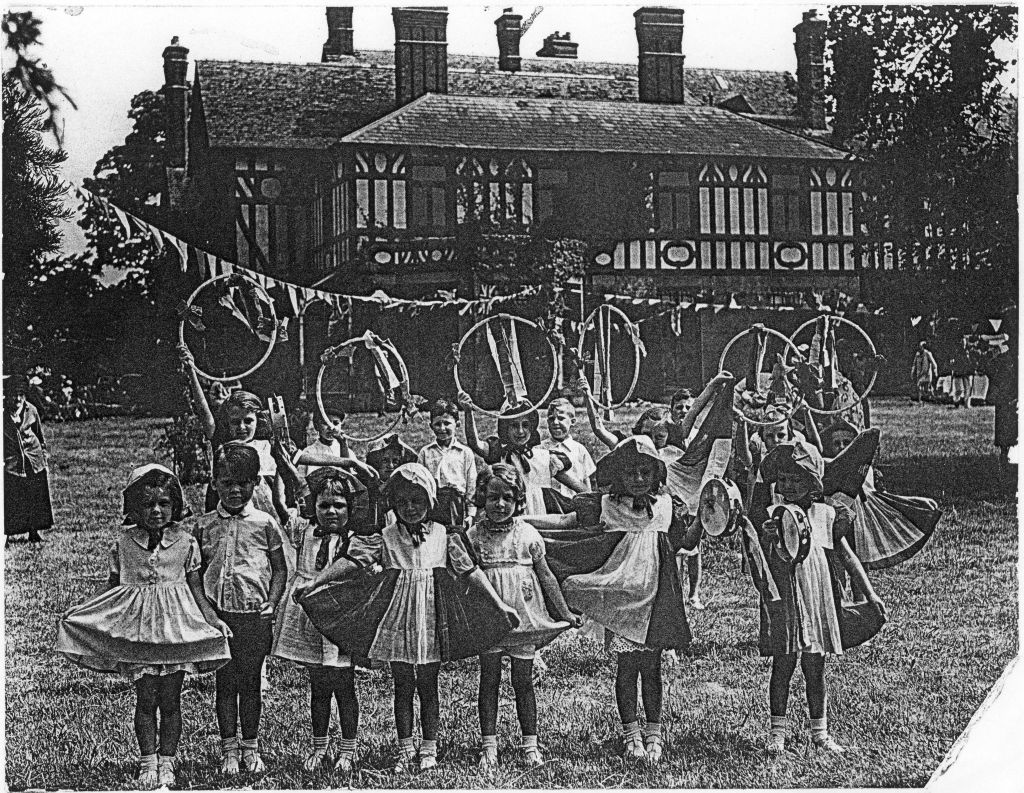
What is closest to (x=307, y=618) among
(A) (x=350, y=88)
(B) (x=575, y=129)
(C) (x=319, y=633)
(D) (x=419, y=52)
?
(C) (x=319, y=633)

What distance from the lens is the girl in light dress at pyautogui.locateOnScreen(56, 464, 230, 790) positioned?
5.89 metres

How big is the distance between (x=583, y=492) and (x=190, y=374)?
216 centimetres

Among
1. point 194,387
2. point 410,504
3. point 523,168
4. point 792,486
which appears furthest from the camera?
point 523,168

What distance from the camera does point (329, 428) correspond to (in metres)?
6.41

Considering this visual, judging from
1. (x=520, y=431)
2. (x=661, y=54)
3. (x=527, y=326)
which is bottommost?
(x=520, y=431)

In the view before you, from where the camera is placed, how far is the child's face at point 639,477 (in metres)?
6.11

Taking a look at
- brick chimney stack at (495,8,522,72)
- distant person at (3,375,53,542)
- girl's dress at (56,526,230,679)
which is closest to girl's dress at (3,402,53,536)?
distant person at (3,375,53,542)

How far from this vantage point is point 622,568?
602 cm

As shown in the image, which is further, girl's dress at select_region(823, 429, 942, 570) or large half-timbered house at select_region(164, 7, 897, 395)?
large half-timbered house at select_region(164, 7, 897, 395)

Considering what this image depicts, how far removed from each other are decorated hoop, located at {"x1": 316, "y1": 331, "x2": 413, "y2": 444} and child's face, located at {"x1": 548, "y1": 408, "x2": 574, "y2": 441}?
2.44ft

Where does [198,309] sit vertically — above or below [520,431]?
above

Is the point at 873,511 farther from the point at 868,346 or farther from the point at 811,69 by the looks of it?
the point at 811,69

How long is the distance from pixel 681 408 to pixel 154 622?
9.46 feet

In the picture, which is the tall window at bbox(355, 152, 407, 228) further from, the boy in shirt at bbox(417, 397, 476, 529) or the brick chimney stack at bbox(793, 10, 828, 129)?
the brick chimney stack at bbox(793, 10, 828, 129)
